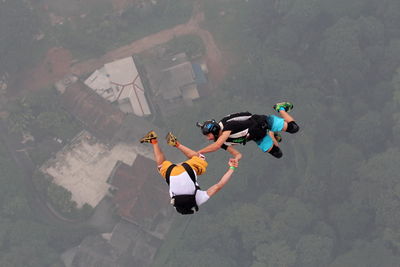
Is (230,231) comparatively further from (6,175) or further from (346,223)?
(6,175)

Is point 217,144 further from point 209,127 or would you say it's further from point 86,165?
point 86,165

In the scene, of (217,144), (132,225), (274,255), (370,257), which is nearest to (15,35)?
(132,225)

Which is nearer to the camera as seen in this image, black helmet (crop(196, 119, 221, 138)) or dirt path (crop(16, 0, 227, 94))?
black helmet (crop(196, 119, 221, 138))

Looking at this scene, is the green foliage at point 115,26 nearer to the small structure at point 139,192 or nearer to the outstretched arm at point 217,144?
the small structure at point 139,192

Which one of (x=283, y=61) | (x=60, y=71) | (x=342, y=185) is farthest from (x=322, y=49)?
(x=60, y=71)

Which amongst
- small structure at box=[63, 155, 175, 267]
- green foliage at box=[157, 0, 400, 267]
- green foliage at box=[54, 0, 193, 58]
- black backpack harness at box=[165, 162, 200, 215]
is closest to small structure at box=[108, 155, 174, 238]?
small structure at box=[63, 155, 175, 267]

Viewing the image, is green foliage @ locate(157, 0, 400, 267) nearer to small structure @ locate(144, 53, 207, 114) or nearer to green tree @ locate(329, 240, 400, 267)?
green tree @ locate(329, 240, 400, 267)
